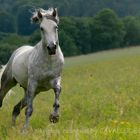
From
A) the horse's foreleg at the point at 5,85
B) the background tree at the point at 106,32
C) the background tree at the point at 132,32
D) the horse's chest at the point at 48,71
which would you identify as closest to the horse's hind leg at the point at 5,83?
the horse's foreleg at the point at 5,85

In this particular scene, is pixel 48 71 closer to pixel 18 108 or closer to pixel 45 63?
pixel 45 63

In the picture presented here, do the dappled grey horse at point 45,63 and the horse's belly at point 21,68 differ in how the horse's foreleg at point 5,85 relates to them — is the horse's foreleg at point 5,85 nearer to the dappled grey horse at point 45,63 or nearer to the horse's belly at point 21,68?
the horse's belly at point 21,68

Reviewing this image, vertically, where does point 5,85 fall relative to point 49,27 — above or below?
below

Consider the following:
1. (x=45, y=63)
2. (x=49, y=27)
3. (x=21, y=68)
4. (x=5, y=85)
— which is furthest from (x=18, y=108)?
(x=49, y=27)

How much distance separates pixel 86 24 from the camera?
11006 cm

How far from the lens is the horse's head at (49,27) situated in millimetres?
9396

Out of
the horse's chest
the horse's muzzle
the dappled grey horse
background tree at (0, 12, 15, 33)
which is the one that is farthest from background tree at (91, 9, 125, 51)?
the horse's muzzle

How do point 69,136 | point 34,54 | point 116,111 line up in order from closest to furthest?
point 69,136 → point 34,54 → point 116,111

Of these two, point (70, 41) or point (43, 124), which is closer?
point (43, 124)

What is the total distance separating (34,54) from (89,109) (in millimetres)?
2988

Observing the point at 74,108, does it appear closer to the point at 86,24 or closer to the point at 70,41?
the point at 70,41

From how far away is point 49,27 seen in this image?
965 cm

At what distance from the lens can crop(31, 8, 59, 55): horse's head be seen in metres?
9.40

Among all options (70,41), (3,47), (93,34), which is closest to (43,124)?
(3,47)
